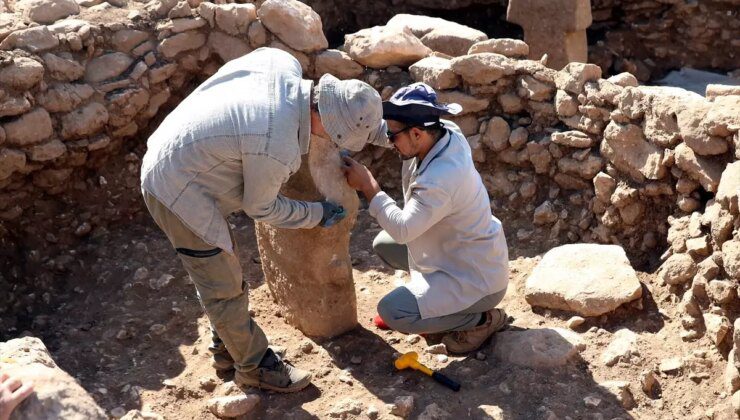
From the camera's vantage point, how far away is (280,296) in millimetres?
4848

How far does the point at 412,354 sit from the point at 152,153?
5.35 ft

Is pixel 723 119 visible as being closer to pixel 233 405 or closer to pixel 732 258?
pixel 732 258

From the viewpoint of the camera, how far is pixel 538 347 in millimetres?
4352

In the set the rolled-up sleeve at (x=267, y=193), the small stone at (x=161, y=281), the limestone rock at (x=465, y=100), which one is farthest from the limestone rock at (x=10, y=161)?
the limestone rock at (x=465, y=100)

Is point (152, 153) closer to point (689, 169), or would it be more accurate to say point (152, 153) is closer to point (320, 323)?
point (320, 323)

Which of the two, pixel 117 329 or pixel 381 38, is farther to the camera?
pixel 381 38

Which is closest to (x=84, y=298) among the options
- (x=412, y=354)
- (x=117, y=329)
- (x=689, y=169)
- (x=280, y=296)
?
(x=117, y=329)

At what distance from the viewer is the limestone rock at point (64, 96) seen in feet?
17.3

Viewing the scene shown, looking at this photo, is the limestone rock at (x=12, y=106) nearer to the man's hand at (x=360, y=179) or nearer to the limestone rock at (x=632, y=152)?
the man's hand at (x=360, y=179)

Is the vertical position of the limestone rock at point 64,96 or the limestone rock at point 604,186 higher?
the limestone rock at point 64,96

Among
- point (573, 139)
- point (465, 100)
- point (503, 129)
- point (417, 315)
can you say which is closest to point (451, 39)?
point (465, 100)

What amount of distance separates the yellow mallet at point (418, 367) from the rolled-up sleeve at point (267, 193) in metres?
0.94

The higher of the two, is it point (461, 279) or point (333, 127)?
point (333, 127)

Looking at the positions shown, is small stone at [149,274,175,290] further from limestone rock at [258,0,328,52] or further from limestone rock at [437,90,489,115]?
limestone rock at [437,90,489,115]
